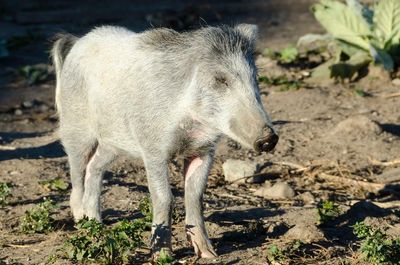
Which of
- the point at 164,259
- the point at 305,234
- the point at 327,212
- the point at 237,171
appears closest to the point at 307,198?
the point at 237,171

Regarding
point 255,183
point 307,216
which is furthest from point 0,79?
point 307,216

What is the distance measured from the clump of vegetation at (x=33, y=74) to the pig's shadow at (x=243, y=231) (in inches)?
205

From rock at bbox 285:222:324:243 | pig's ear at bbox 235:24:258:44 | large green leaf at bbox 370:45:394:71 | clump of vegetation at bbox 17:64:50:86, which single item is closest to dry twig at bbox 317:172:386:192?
rock at bbox 285:222:324:243

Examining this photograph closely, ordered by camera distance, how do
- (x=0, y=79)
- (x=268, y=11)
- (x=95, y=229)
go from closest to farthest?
(x=95, y=229) < (x=0, y=79) < (x=268, y=11)

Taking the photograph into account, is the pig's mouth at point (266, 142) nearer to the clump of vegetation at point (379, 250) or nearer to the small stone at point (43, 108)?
the clump of vegetation at point (379, 250)

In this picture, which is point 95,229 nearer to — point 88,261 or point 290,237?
point 88,261

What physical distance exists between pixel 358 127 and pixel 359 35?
74.1 inches

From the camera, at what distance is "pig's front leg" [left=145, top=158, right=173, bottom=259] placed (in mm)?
5617

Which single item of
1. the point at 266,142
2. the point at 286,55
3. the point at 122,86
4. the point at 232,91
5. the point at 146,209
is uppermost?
the point at 232,91

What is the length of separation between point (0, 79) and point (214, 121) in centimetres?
640

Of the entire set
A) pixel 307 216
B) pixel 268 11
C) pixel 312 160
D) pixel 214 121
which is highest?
pixel 214 121

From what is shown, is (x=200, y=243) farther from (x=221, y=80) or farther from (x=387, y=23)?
(x=387, y=23)

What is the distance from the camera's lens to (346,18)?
33.9 feet

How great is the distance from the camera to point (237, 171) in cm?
761
